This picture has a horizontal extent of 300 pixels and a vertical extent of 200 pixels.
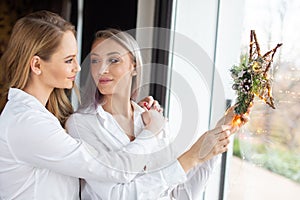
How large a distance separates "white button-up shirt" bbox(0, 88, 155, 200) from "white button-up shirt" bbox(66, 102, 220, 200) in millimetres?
38

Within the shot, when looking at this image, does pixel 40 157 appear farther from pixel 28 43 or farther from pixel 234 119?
pixel 234 119

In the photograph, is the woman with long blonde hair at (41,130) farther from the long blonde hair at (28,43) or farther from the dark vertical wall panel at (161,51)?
the dark vertical wall panel at (161,51)

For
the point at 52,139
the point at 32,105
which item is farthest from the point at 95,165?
the point at 32,105

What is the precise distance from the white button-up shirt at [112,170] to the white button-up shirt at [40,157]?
4 centimetres

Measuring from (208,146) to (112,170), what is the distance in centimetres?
29

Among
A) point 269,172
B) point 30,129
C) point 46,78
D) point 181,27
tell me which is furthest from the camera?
point 181,27

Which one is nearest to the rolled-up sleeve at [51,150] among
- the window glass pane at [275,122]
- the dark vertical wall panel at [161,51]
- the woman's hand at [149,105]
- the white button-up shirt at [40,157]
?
the white button-up shirt at [40,157]

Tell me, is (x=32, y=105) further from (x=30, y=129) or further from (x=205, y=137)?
(x=205, y=137)

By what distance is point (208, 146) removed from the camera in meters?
1.41

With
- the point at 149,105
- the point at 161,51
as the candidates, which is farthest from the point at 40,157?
the point at 161,51

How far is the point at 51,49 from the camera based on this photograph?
4.56 ft

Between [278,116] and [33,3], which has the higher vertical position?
[33,3]

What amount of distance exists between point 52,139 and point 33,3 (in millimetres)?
2953

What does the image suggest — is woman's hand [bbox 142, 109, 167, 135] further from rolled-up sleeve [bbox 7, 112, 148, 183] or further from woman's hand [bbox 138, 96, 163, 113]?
rolled-up sleeve [bbox 7, 112, 148, 183]
